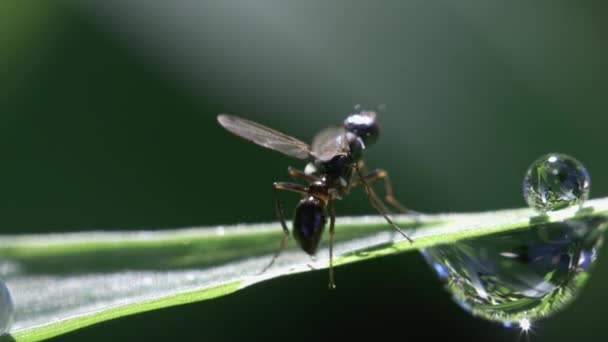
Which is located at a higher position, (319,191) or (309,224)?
(319,191)

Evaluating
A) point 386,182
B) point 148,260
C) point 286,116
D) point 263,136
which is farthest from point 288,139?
point 148,260

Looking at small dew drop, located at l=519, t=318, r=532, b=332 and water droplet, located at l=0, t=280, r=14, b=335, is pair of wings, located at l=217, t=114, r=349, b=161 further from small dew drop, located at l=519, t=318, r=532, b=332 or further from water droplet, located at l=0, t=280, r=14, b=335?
water droplet, located at l=0, t=280, r=14, b=335

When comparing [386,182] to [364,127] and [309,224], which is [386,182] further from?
[309,224]

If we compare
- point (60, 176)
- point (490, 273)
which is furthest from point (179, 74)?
point (490, 273)

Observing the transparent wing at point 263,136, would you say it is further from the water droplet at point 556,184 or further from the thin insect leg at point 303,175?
the water droplet at point 556,184

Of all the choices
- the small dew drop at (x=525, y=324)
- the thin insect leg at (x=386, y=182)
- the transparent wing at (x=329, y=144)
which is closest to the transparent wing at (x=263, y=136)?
the transparent wing at (x=329, y=144)

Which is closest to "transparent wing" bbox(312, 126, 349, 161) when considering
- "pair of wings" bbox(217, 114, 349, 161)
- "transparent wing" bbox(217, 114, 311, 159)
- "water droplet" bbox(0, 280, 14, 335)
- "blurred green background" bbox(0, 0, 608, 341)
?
"pair of wings" bbox(217, 114, 349, 161)

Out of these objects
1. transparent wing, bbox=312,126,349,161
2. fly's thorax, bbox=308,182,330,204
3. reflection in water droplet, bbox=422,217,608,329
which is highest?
transparent wing, bbox=312,126,349,161
